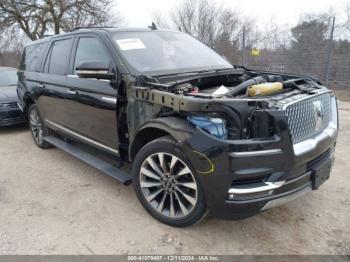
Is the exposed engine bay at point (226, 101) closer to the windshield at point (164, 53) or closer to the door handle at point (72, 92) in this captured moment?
the windshield at point (164, 53)

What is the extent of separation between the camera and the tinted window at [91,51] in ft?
12.1

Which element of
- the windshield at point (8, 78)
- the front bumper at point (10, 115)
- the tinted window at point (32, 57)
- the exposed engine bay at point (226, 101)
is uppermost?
the tinted window at point (32, 57)

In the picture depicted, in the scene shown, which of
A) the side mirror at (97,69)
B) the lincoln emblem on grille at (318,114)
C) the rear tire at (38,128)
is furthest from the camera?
the rear tire at (38,128)

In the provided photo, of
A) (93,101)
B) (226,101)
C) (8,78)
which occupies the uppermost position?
(226,101)

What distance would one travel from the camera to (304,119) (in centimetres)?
277

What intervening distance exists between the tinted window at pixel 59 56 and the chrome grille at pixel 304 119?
10.5ft

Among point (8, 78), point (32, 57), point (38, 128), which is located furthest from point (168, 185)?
point (8, 78)

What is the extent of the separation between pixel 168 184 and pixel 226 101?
3.43 ft

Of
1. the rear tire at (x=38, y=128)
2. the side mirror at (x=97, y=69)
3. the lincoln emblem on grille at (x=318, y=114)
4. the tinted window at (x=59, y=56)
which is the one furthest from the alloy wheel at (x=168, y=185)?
the rear tire at (x=38, y=128)

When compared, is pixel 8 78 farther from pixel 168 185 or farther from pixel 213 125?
pixel 213 125

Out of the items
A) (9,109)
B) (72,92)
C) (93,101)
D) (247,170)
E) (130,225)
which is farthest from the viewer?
(9,109)

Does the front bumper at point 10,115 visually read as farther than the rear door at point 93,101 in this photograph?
Yes

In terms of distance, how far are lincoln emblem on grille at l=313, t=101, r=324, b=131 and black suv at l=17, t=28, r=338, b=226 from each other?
0.02 meters

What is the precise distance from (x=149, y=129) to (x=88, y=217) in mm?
1164
